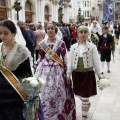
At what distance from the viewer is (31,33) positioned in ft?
29.6

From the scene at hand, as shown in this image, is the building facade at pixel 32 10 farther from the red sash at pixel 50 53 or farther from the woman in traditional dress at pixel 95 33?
the red sash at pixel 50 53

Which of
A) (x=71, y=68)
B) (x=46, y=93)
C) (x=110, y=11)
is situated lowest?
(x=46, y=93)

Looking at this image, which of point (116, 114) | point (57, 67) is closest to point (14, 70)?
point (57, 67)

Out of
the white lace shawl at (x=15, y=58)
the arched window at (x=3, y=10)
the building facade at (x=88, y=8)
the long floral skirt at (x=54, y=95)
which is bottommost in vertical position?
A: the long floral skirt at (x=54, y=95)

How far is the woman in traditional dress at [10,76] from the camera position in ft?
8.41

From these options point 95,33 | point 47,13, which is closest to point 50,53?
point 95,33

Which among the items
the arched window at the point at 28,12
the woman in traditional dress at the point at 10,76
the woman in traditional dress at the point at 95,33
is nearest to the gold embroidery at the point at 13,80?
the woman in traditional dress at the point at 10,76

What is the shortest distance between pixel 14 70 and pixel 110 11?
18.1 metres

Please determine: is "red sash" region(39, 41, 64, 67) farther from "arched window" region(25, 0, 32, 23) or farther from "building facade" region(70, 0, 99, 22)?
"building facade" region(70, 0, 99, 22)

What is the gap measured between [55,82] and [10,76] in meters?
1.67

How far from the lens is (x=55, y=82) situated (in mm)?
4188

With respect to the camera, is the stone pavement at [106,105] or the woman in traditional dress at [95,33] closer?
the stone pavement at [106,105]

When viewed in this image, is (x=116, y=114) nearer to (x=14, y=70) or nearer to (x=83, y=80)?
(x=83, y=80)

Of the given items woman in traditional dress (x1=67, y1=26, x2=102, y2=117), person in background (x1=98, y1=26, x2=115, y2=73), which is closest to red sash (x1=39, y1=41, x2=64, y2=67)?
woman in traditional dress (x1=67, y1=26, x2=102, y2=117)
